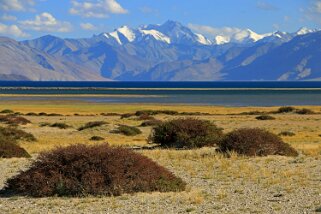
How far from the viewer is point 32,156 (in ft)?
93.6

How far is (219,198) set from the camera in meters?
16.4

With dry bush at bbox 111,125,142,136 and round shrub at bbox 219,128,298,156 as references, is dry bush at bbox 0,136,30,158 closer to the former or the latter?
round shrub at bbox 219,128,298,156

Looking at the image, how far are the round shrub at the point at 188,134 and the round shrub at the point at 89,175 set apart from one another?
47.1ft

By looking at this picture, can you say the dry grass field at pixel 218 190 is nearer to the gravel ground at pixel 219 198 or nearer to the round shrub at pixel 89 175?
the gravel ground at pixel 219 198

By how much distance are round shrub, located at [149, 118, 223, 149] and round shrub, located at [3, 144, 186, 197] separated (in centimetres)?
1435

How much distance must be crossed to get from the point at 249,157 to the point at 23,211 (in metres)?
13.8

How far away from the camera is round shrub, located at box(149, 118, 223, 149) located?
31891 millimetres

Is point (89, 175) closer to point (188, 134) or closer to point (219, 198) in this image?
point (219, 198)

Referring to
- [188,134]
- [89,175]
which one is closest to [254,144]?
[188,134]

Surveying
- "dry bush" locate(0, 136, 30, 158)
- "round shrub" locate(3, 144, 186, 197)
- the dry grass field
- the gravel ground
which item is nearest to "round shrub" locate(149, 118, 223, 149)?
the dry grass field

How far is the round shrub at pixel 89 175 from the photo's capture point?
1659cm

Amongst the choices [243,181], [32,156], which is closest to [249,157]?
[243,181]

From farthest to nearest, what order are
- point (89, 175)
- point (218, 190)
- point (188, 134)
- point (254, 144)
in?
point (188, 134), point (254, 144), point (218, 190), point (89, 175)

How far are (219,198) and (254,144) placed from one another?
37.1 ft
